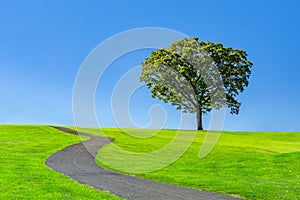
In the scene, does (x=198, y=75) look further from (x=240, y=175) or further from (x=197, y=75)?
(x=240, y=175)

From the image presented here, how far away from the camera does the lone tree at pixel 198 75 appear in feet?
239

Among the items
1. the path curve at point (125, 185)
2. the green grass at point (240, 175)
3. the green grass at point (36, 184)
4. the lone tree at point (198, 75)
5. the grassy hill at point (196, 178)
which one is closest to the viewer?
the green grass at point (36, 184)

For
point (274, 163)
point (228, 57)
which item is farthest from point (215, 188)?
point (228, 57)

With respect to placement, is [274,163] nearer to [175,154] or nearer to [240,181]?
[240,181]

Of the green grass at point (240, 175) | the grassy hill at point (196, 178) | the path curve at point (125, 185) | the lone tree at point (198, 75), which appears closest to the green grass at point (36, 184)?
the grassy hill at point (196, 178)

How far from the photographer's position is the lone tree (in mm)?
72938

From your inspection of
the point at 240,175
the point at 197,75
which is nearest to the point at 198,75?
the point at 197,75

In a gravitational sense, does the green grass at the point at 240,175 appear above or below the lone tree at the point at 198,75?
below

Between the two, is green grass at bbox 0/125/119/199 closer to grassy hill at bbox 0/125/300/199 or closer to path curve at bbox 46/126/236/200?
grassy hill at bbox 0/125/300/199

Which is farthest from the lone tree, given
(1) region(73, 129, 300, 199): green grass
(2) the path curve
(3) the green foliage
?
(2) the path curve

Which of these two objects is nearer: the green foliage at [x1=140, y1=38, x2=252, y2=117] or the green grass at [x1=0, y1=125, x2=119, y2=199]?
the green grass at [x1=0, y1=125, x2=119, y2=199]

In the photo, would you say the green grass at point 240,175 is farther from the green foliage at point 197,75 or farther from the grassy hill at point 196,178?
the green foliage at point 197,75

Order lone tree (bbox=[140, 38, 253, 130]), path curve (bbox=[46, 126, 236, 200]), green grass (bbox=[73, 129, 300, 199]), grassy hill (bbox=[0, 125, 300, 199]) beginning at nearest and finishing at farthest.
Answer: path curve (bbox=[46, 126, 236, 200]) < grassy hill (bbox=[0, 125, 300, 199]) < green grass (bbox=[73, 129, 300, 199]) < lone tree (bbox=[140, 38, 253, 130])

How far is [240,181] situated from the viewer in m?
22.9
